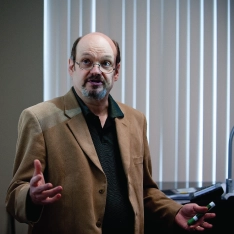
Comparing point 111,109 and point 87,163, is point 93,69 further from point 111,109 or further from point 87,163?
point 87,163

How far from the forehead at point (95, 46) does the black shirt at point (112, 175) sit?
21 centimetres

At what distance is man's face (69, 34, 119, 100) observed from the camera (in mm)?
1213

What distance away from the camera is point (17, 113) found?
2027mm

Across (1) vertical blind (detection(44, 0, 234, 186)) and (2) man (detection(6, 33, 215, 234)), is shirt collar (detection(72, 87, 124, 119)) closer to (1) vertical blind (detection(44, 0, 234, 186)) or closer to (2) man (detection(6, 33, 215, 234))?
(2) man (detection(6, 33, 215, 234))

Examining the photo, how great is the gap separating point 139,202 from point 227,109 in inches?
55.7

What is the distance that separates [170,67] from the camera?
2205 millimetres

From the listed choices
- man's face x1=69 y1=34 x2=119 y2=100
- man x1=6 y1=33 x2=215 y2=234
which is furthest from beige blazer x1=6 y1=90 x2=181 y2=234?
man's face x1=69 y1=34 x2=119 y2=100

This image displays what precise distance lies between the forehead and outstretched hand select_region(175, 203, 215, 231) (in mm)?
764

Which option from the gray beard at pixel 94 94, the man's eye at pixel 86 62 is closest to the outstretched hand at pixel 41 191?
the gray beard at pixel 94 94

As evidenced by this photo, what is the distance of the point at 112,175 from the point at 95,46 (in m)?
0.57

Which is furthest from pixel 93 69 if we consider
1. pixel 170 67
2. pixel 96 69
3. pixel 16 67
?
pixel 170 67

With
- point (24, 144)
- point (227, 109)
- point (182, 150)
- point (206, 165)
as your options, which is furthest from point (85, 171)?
point (227, 109)

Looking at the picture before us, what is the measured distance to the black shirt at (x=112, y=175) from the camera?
1159 mm

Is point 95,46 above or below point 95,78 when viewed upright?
above
